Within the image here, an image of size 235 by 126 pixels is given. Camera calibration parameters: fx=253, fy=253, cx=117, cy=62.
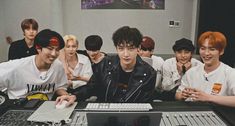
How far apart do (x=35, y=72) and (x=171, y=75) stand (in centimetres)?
138

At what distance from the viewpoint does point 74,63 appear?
2912mm

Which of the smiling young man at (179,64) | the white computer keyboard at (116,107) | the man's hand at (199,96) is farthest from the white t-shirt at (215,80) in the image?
the white computer keyboard at (116,107)

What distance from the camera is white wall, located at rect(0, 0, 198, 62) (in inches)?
175

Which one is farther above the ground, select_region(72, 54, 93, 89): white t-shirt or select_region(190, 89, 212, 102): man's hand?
select_region(190, 89, 212, 102): man's hand

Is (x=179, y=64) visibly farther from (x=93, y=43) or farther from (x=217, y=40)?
(x=93, y=43)

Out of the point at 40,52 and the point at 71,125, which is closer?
the point at 71,125

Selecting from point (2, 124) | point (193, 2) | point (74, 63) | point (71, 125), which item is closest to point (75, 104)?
point (71, 125)

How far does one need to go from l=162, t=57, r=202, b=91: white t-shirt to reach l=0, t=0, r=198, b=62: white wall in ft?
6.74

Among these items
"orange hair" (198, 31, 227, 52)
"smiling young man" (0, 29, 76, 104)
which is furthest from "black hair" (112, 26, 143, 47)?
"orange hair" (198, 31, 227, 52)

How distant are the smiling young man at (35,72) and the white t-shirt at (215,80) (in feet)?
3.39

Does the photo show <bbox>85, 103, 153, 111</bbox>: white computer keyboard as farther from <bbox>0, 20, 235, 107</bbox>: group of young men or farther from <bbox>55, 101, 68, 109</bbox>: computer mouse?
<bbox>0, 20, 235, 107</bbox>: group of young men

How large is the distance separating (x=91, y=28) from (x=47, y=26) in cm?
80

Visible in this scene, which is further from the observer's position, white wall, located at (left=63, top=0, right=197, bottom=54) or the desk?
white wall, located at (left=63, top=0, right=197, bottom=54)

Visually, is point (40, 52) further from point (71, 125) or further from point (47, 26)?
point (47, 26)
